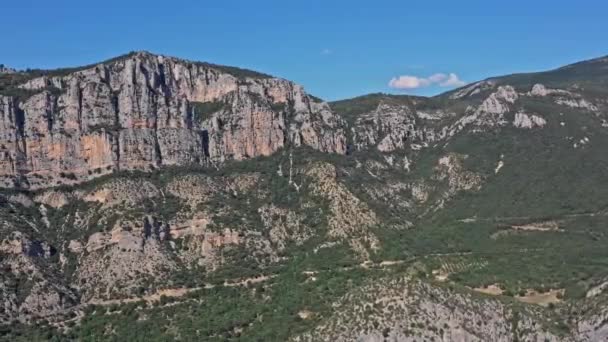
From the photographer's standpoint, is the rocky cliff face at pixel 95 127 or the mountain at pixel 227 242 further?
the rocky cliff face at pixel 95 127

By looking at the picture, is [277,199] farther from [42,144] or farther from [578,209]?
[578,209]

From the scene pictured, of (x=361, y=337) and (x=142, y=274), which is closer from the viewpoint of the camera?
(x=361, y=337)

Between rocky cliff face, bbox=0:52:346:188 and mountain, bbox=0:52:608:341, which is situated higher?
rocky cliff face, bbox=0:52:346:188

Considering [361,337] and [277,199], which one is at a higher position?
[277,199]

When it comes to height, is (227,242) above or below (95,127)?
below

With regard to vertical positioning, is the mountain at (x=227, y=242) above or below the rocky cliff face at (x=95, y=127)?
below

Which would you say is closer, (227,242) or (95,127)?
(227,242)

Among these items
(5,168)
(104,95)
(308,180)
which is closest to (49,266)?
(5,168)

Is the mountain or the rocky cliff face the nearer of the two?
the mountain
